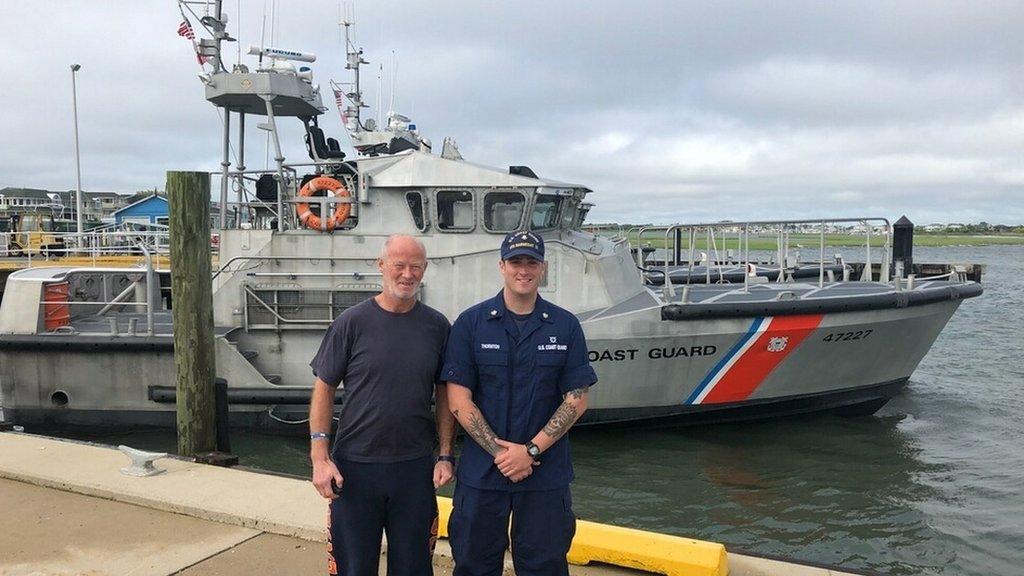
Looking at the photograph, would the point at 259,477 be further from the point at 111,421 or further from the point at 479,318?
the point at 111,421

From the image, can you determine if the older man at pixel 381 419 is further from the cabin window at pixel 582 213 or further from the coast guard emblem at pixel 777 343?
the cabin window at pixel 582 213

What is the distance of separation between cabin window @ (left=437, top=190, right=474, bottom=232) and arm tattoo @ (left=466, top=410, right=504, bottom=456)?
5583mm

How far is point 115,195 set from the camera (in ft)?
246

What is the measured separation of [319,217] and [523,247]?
603cm

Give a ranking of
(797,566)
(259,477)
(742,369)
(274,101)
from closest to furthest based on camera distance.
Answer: (797,566)
(259,477)
(742,369)
(274,101)

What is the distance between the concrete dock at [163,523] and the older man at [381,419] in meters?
0.80

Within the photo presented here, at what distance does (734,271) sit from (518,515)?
9.97 m

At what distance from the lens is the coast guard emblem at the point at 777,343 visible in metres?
7.71

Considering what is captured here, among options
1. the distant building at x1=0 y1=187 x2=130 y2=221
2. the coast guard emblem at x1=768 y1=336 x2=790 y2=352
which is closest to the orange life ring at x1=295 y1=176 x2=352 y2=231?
the coast guard emblem at x1=768 y1=336 x2=790 y2=352

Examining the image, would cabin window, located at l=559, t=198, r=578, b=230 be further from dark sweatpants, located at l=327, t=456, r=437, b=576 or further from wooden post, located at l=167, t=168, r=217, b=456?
dark sweatpants, located at l=327, t=456, r=437, b=576

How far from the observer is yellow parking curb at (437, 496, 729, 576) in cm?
321

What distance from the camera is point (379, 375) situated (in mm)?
2600

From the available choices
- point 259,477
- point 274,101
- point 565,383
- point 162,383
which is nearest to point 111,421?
point 162,383

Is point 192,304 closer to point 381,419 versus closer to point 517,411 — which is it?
point 381,419
